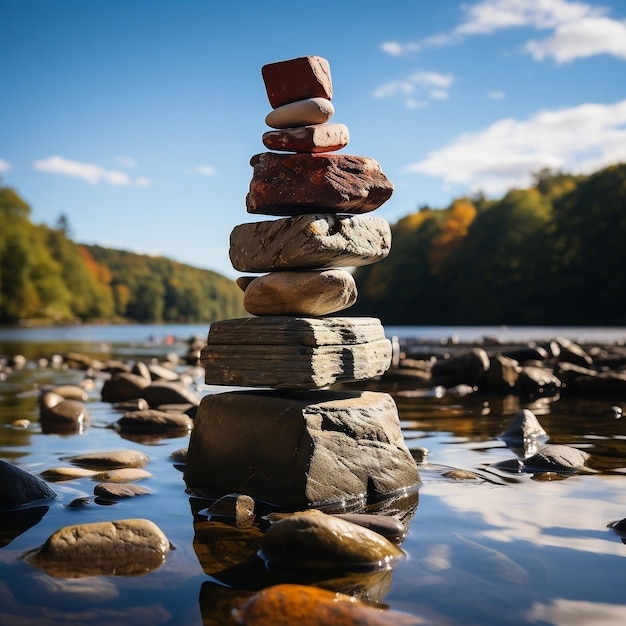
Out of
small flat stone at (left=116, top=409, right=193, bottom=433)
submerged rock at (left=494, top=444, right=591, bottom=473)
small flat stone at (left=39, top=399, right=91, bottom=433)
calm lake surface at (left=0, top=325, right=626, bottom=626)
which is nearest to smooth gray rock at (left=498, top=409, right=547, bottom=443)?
calm lake surface at (left=0, top=325, right=626, bottom=626)

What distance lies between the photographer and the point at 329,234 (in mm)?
5406

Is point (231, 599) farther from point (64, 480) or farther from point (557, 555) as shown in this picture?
point (64, 480)

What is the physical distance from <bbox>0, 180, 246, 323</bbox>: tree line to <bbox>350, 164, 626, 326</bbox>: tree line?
118 feet

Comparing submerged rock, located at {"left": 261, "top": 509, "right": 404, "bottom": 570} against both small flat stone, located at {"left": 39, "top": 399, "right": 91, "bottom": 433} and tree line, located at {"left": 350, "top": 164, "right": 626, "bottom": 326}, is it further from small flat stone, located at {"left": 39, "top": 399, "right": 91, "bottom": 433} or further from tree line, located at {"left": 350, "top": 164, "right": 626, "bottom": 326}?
tree line, located at {"left": 350, "top": 164, "right": 626, "bottom": 326}

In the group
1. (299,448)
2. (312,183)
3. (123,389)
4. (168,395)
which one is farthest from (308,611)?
(123,389)

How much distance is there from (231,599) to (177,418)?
558cm

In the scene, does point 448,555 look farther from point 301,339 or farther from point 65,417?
point 65,417

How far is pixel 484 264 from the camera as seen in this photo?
70.1 metres

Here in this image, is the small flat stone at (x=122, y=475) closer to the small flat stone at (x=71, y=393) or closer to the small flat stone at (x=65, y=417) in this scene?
the small flat stone at (x=65, y=417)

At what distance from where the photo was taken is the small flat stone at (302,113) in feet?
18.3

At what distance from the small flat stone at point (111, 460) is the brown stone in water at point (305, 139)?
121 inches

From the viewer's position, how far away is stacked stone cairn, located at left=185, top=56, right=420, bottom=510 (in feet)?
16.8

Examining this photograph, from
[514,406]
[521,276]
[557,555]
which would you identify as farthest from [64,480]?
[521,276]

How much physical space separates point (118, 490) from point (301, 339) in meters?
1.76
